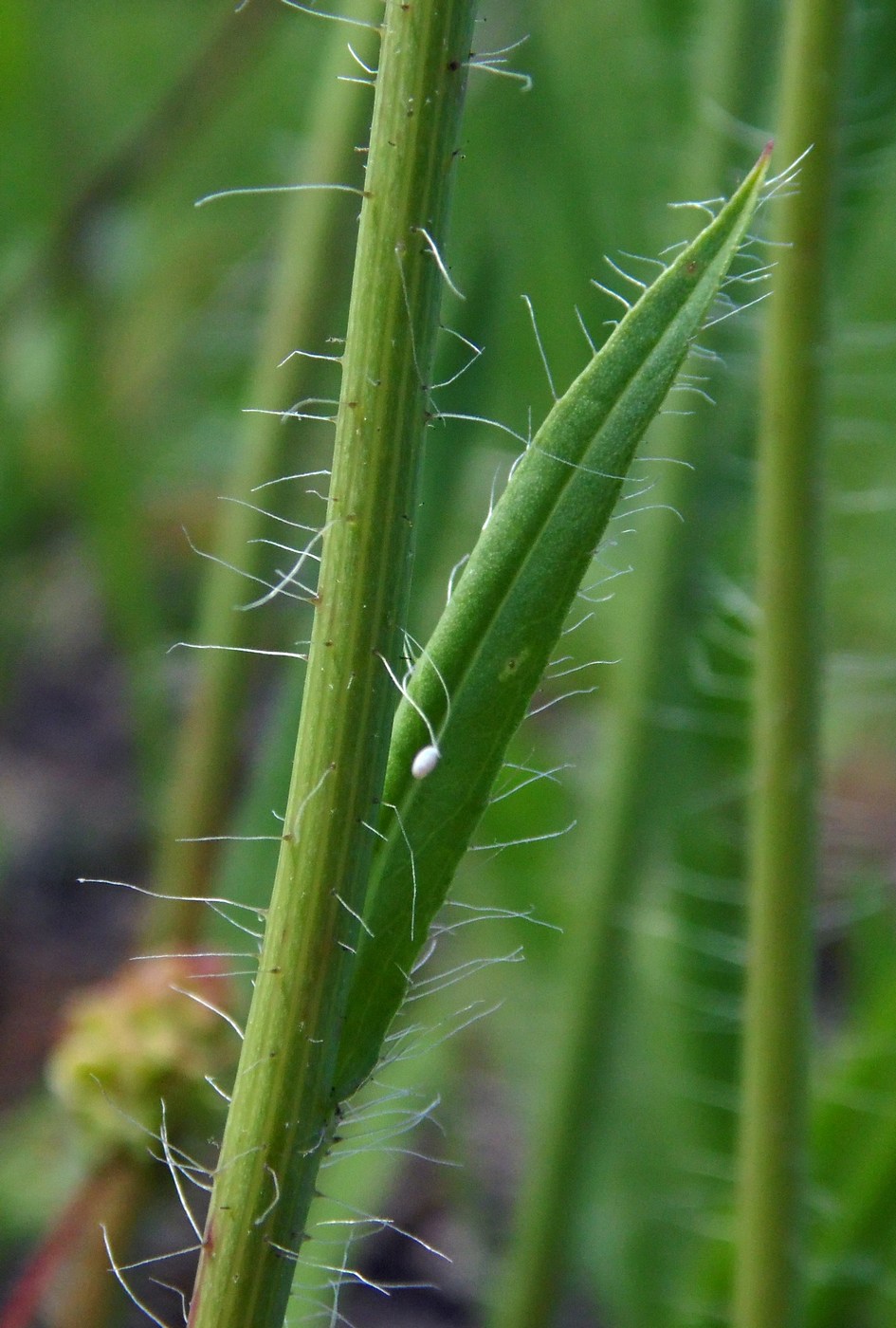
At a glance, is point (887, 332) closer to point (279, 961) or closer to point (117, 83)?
point (279, 961)

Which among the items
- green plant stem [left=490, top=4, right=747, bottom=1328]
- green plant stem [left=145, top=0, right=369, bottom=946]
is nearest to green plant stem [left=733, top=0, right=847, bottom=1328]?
green plant stem [left=490, top=4, right=747, bottom=1328]

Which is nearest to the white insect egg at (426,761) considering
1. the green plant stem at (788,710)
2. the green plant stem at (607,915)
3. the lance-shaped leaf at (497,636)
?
the lance-shaped leaf at (497,636)

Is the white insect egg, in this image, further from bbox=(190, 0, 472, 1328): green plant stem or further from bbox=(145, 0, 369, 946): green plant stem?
bbox=(145, 0, 369, 946): green plant stem

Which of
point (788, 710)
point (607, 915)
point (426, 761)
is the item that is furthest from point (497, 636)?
point (607, 915)

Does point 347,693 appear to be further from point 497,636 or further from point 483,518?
point 483,518

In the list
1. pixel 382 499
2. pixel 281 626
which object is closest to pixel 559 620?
pixel 382 499

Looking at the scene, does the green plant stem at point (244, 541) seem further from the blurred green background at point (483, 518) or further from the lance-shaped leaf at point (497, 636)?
the lance-shaped leaf at point (497, 636)
